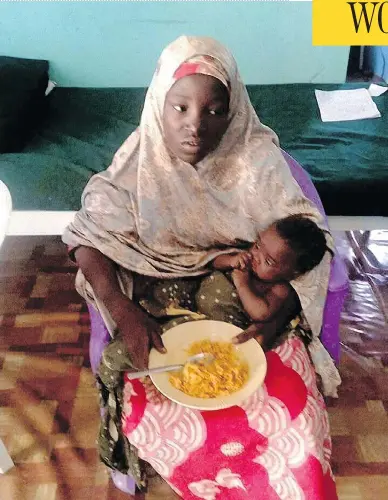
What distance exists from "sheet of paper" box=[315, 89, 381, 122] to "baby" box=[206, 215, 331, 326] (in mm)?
1075

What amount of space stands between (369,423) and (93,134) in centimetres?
132

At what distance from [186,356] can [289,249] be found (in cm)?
29

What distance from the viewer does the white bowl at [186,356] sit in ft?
3.15

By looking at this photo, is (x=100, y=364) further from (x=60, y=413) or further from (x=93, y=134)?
(x=93, y=134)

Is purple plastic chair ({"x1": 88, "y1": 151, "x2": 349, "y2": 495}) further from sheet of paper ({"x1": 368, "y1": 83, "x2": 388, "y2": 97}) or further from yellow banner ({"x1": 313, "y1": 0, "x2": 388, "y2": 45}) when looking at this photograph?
sheet of paper ({"x1": 368, "y1": 83, "x2": 388, "y2": 97})

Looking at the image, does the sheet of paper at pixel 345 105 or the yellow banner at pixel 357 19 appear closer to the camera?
the yellow banner at pixel 357 19

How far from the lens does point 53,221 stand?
1.69 metres

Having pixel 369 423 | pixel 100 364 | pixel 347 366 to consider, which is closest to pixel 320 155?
pixel 347 366

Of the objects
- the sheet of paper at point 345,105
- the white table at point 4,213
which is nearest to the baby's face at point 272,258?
the white table at point 4,213

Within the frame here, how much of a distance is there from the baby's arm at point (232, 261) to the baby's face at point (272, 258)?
22 millimetres

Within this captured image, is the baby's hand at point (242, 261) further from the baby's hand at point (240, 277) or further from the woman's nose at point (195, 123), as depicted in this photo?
the woman's nose at point (195, 123)

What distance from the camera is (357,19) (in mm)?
1483

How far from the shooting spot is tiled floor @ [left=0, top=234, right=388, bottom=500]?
132cm

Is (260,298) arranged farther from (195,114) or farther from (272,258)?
(195,114)
